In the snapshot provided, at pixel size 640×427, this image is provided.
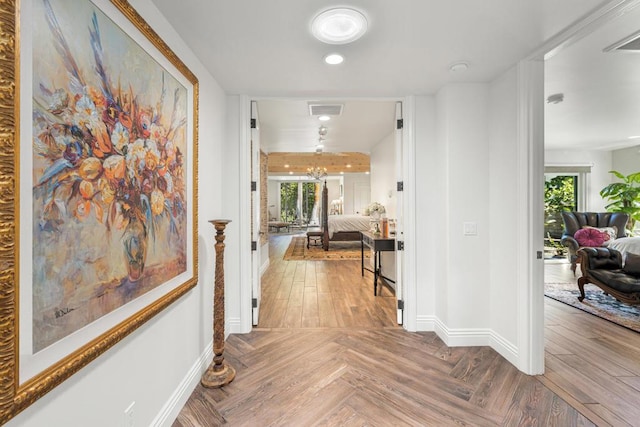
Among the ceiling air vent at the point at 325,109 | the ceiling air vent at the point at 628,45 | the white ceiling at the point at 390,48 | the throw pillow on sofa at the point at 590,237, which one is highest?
the ceiling air vent at the point at 628,45

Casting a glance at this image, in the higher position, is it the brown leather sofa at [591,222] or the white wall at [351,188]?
the white wall at [351,188]

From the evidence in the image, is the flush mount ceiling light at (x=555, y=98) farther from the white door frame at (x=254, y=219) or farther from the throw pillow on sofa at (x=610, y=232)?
the white door frame at (x=254, y=219)

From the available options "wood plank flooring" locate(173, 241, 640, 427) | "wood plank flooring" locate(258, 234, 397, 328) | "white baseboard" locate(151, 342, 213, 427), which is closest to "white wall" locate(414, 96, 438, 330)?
"wood plank flooring" locate(173, 241, 640, 427)

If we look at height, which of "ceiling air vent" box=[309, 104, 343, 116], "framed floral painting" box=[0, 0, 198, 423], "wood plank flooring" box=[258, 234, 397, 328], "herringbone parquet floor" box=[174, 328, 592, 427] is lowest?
"herringbone parquet floor" box=[174, 328, 592, 427]

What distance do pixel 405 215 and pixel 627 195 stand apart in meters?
5.97

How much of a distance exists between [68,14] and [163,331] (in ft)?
4.95

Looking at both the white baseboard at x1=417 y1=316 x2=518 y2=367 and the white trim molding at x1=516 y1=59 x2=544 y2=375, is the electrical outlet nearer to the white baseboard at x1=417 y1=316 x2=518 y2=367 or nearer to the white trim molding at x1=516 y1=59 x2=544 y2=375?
the white baseboard at x1=417 y1=316 x2=518 y2=367

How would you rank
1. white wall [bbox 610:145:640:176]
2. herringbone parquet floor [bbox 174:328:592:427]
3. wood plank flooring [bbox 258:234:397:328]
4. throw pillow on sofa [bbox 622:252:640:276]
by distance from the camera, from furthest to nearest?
1. white wall [bbox 610:145:640:176]
2. throw pillow on sofa [bbox 622:252:640:276]
3. wood plank flooring [bbox 258:234:397:328]
4. herringbone parquet floor [bbox 174:328:592:427]

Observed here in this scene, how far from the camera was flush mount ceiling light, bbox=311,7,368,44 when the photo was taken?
1620mm

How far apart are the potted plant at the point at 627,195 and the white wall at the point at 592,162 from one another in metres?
0.50

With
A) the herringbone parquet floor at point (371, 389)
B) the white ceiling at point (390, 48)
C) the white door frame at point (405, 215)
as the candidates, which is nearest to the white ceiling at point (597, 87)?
the white ceiling at point (390, 48)

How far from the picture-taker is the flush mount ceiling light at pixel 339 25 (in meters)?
1.62

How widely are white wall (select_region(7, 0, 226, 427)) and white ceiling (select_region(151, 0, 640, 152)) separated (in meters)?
0.28

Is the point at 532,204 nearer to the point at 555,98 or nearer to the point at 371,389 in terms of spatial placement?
the point at 371,389
